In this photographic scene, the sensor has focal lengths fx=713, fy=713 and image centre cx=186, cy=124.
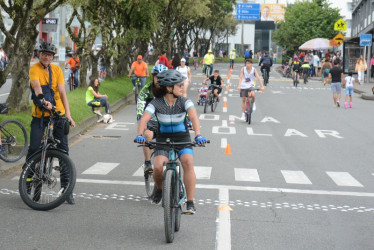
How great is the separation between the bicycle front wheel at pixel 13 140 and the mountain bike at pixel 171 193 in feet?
17.7

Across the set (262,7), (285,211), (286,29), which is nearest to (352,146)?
(285,211)

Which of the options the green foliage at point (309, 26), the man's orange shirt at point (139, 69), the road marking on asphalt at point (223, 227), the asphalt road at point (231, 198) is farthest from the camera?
the green foliage at point (309, 26)

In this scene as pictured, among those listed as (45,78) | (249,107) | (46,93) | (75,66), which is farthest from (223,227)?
(75,66)

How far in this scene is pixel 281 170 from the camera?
40.4 feet

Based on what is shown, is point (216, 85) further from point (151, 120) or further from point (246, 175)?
point (151, 120)

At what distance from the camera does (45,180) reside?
26.7ft

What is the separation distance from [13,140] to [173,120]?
18.0ft

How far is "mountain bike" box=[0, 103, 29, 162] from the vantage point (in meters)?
12.0

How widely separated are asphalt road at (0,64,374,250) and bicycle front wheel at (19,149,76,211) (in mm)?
140

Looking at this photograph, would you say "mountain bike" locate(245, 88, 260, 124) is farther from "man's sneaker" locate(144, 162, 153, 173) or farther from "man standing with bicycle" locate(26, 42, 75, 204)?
"man standing with bicycle" locate(26, 42, 75, 204)

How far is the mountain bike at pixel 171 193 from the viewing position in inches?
259

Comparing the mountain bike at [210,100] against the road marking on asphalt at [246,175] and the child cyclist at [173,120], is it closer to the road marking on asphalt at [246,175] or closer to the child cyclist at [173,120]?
the road marking on asphalt at [246,175]

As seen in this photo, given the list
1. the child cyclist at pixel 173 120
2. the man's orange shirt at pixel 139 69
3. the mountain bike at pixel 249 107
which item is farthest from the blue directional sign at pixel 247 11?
the child cyclist at pixel 173 120

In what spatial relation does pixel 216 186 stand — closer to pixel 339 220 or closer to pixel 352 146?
pixel 339 220
